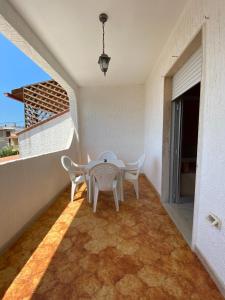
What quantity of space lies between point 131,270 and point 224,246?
2.75 ft

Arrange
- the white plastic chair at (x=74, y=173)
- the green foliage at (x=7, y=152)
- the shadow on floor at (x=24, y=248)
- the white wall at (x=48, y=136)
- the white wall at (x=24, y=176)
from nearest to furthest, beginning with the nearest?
Answer: 1. the shadow on floor at (x=24, y=248)
2. the white wall at (x=24, y=176)
3. the white plastic chair at (x=74, y=173)
4. the white wall at (x=48, y=136)
5. the green foliage at (x=7, y=152)

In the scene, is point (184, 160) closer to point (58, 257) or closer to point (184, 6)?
point (184, 6)

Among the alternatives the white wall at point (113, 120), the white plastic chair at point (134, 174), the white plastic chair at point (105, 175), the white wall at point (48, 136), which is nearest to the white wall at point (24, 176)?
the white plastic chair at point (105, 175)

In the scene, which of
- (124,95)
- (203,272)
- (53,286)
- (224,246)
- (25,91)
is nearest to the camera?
(224,246)

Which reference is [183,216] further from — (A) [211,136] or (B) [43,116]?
(B) [43,116]

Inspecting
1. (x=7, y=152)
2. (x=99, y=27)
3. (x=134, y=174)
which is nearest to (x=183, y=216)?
(x=134, y=174)

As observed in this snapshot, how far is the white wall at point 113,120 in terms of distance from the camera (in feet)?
16.0

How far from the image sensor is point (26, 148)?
6.31 meters

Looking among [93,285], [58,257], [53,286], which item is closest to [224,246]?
[93,285]

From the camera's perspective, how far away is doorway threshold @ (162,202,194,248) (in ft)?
6.75

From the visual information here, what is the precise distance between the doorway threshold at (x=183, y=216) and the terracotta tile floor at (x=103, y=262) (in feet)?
0.29

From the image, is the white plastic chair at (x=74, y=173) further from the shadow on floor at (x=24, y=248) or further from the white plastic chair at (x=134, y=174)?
the white plastic chair at (x=134, y=174)

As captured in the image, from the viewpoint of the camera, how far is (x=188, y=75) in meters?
2.12

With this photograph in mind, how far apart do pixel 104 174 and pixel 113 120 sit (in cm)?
272
